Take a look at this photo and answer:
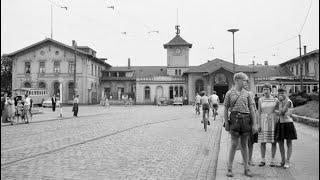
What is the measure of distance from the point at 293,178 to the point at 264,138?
1.28 m

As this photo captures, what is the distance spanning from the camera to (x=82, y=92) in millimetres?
56031

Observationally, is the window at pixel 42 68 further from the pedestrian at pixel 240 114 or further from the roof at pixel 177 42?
the pedestrian at pixel 240 114

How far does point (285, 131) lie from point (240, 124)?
1.38 m

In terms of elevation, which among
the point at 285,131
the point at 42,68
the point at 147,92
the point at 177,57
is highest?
the point at 177,57

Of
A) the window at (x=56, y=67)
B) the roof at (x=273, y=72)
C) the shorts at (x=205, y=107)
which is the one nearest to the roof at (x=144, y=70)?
the window at (x=56, y=67)

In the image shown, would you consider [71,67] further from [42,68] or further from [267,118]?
[267,118]

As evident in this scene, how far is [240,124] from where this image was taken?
18.8 ft

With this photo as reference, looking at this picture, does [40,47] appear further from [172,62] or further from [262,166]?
[262,166]

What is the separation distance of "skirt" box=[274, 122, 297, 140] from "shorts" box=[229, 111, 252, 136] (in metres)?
1.12

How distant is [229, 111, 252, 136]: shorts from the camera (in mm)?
5738

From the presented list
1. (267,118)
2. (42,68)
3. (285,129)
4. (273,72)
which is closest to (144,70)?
(42,68)

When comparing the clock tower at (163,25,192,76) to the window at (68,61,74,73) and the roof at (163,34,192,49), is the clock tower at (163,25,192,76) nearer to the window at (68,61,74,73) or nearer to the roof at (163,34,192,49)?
the roof at (163,34,192,49)

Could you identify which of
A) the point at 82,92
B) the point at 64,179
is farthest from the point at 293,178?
the point at 82,92

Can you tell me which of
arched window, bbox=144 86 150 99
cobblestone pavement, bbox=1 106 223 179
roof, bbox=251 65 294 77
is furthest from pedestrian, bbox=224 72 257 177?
roof, bbox=251 65 294 77
